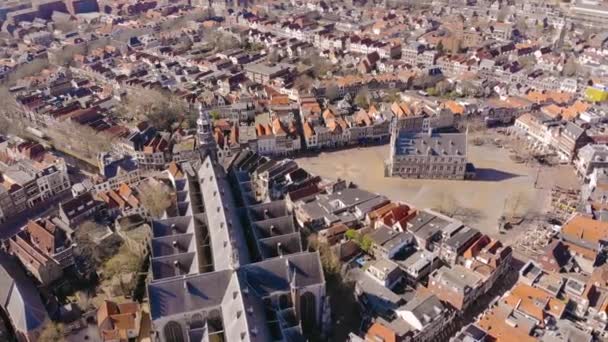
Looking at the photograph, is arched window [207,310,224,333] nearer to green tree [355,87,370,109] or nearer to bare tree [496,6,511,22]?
green tree [355,87,370,109]

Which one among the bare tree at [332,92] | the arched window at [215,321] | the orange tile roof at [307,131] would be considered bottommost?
the arched window at [215,321]

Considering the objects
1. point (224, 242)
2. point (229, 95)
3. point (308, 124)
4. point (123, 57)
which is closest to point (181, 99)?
point (229, 95)

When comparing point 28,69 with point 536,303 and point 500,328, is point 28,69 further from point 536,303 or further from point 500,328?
point 536,303

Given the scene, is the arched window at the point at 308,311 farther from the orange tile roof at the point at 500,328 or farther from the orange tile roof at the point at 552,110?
the orange tile roof at the point at 552,110

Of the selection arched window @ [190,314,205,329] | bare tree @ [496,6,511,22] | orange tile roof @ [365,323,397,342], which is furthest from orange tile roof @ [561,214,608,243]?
bare tree @ [496,6,511,22]

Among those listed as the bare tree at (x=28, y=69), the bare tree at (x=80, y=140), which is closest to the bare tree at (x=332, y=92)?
the bare tree at (x=80, y=140)

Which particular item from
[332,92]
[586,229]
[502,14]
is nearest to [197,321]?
[586,229]
